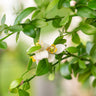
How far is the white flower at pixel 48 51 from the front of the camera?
0.41 m

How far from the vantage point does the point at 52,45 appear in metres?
0.43

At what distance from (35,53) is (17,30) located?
0.06m

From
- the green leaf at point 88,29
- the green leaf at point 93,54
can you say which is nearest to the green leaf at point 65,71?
the green leaf at point 93,54

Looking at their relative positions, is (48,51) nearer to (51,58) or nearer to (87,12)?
(51,58)

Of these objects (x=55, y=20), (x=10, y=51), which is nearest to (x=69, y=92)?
(x=10, y=51)

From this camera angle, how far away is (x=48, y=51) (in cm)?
43

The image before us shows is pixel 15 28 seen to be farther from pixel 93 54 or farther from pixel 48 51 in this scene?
pixel 93 54

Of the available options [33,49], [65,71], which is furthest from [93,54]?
[33,49]

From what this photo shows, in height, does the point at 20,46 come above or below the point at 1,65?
above

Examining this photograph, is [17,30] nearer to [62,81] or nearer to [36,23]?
[36,23]

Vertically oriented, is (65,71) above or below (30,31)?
below

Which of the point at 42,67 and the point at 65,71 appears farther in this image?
the point at 65,71

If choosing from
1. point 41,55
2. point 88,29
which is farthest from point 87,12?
point 41,55

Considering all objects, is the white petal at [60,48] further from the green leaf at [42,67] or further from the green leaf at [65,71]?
the green leaf at [65,71]
